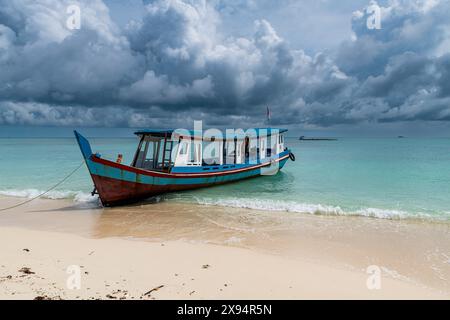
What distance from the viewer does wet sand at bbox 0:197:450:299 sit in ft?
15.8

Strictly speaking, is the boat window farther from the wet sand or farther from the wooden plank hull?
the wet sand

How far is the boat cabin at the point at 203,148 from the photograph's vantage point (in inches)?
548

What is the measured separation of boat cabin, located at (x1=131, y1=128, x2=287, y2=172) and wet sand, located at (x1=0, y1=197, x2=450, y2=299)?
3.37 metres

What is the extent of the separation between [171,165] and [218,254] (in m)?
8.07

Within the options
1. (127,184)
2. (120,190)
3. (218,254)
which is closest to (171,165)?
(127,184)

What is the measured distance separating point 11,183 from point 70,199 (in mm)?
8379

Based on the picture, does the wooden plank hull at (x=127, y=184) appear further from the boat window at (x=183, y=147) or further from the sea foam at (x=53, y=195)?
the sea foam at (x=53, y=195)

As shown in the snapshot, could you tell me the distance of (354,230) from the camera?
30.5 feet

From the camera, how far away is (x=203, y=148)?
53.9ft

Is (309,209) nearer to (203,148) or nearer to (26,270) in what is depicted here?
(203,148)

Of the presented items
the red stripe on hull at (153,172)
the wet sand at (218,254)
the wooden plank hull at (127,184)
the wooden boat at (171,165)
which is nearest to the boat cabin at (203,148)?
the wooden boat at (171,165)

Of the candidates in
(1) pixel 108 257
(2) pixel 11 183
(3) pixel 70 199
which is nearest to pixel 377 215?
(1) pixel 108 257

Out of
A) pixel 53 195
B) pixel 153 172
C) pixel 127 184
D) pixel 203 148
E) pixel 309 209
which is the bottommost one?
pixel 309 209
